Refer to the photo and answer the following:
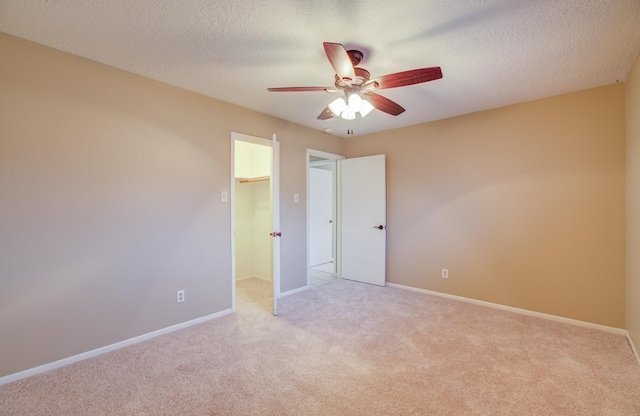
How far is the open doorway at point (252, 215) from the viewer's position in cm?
475

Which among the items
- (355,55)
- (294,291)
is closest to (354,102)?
(355,55)

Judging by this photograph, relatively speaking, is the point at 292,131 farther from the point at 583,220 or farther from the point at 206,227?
the point at 583,220

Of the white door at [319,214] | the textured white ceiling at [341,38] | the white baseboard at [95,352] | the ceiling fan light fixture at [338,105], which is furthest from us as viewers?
the white door at [319,214]

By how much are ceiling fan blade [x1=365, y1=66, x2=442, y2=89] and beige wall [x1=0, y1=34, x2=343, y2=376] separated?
1975 millimetres

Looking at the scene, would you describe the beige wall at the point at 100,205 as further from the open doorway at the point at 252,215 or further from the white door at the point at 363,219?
the white door at the point at 363,219

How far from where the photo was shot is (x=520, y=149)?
130 inches

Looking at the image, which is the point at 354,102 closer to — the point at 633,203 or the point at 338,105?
the point at 338,105

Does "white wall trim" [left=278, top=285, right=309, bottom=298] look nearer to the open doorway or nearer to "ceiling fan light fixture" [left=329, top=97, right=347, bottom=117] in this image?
the open doorway

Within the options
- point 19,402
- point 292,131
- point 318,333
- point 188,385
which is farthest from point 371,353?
point 292,131

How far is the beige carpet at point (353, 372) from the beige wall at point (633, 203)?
34 cm

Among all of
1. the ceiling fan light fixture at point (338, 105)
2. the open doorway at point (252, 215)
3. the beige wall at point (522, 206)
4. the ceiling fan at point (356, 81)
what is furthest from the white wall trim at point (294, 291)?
the ceiling fan light fixture at point (338, 105)

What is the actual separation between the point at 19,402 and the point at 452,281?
4.22 metres

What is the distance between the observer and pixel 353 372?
2156mm

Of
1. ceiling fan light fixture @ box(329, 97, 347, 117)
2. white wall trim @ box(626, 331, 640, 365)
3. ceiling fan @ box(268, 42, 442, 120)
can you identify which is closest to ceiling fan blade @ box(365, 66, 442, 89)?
ceiling fan @ box(268, 42, 442, 120)
